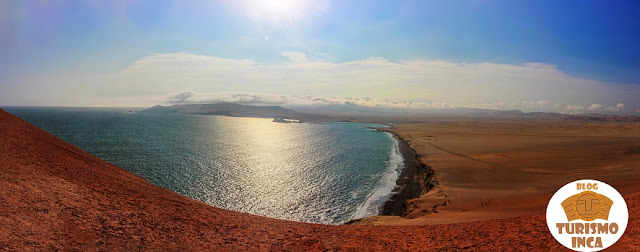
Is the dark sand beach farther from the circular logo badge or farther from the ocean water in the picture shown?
the circular logo badge

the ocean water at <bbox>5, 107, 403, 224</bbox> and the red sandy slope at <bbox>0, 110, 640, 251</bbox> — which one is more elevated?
the red sandy slope at <bbox>0, 110, 640, 251</bbox>

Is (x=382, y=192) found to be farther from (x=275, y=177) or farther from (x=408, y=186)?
(x=275, y=177)

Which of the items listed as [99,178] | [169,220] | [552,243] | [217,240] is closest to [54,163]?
[99,178]

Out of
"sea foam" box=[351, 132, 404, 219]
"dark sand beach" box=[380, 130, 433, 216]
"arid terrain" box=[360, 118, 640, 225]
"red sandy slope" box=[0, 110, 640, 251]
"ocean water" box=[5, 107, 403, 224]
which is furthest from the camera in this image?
"dark sand beach" box=[380, 130, 433, 216]

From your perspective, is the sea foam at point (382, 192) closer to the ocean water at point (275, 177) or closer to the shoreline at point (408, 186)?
the ocean water at point (275, 177)

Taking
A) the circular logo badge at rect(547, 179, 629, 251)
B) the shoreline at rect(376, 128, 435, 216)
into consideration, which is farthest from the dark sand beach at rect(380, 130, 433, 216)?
the circular logo badge at rect(547, 179, 629, 251)

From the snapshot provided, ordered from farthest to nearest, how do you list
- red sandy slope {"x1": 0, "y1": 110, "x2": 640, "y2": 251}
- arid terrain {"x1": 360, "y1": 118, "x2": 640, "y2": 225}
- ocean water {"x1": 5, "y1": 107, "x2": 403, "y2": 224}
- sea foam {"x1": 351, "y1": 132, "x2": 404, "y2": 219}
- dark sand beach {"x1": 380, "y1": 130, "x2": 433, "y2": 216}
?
dark sand beach {"x1": 380, "y1": 130, "x2": 433, "y2": 216}
ocean water {"x1": 5, "y1": 107, "x2": 403, "y2": 224}
sea foam {"x1": 351, "y1": 132, "x2": 404, "y2": 219}
arid terrain {"x1": 360, "y1": 118, "x2": 640, "y2": 225}
red sandy slope {"x1": 0, "y1": 110, "x2": 640, "y2": 251}

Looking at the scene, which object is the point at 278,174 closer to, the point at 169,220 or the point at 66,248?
the point at 169,220

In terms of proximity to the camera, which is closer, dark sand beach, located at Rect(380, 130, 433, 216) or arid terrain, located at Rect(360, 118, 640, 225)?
arid terrain, located at Rect(360, 118, 640, 225)
